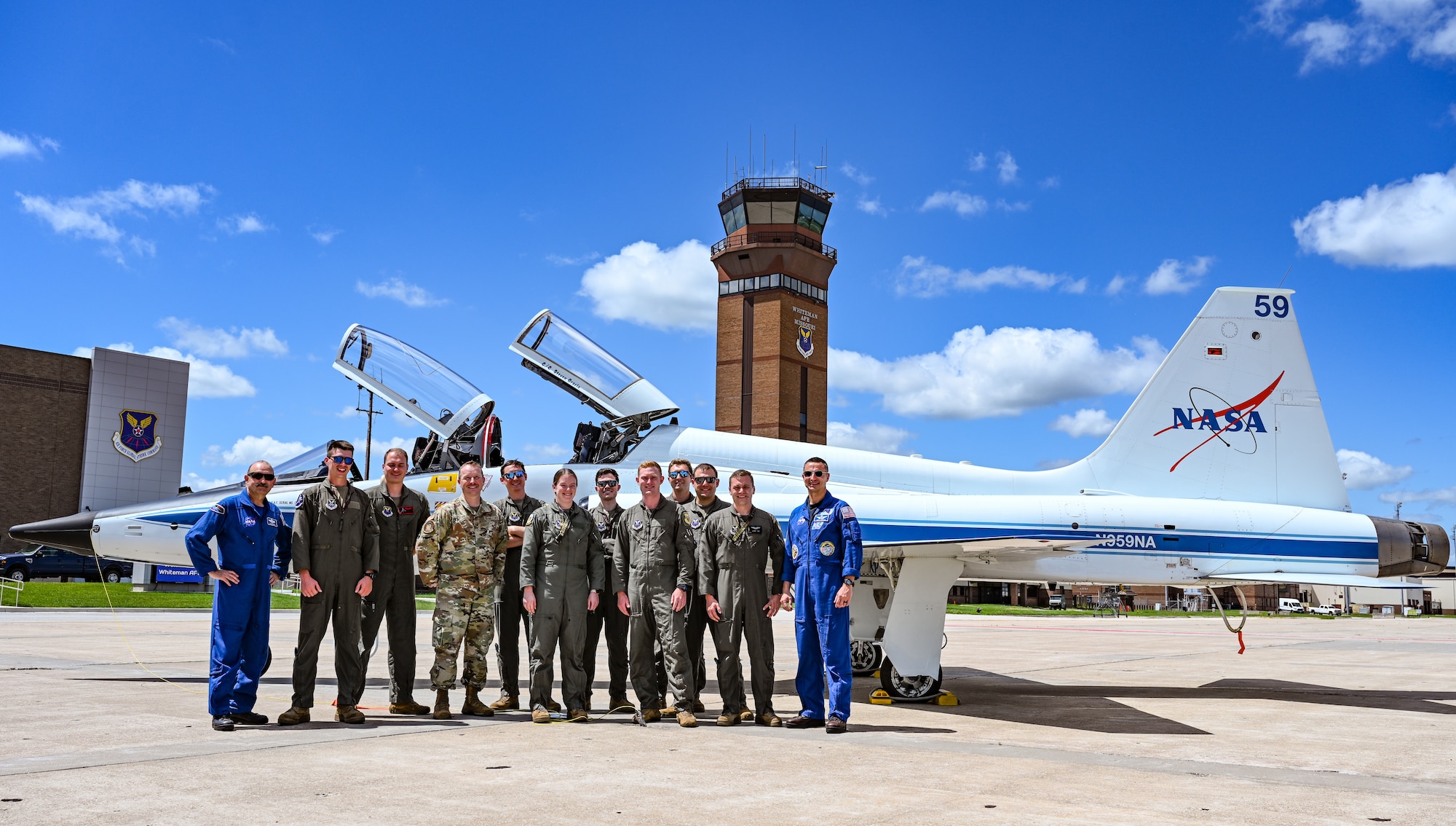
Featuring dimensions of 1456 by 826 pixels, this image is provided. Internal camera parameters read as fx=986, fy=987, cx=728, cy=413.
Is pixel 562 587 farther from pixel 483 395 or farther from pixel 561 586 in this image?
pixel 483 395

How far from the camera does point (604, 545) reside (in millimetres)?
7910

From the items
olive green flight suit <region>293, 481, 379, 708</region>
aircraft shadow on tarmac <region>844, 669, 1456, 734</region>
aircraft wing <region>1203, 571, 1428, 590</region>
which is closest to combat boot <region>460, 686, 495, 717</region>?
olive green flight suit <region>293, 481, 379, 708</region>

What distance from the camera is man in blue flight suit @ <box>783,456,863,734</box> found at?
7.37 metres

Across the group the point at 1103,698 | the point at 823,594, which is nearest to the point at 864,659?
the point at 1103,698

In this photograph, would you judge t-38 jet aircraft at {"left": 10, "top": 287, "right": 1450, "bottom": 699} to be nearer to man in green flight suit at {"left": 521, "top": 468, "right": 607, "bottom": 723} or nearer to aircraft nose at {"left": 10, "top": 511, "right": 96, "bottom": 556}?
aircraft nose at {"left": 10, "top": 511, "right": 96, "bottom": 556}

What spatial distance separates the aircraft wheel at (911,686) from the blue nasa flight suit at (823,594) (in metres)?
1.74

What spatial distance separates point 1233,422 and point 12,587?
3503 centimetres

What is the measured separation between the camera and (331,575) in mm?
7168

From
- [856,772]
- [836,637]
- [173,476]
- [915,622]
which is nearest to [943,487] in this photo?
[915,622]

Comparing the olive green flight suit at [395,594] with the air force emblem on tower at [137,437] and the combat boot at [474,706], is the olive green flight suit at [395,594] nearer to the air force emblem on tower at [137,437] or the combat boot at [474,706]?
the combat boot at [474,706]

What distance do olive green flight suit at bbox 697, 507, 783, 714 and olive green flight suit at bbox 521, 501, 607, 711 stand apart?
0.89 m

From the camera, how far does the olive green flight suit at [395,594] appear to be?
Answer: 295 inches

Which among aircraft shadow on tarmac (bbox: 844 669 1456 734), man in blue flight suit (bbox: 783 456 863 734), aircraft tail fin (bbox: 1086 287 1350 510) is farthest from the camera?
aircraft tail fin (bbox: 1086 287 1350 510)

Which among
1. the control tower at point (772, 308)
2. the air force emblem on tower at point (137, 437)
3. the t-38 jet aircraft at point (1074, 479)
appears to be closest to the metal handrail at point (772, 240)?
the control tower at point (772, 308)
